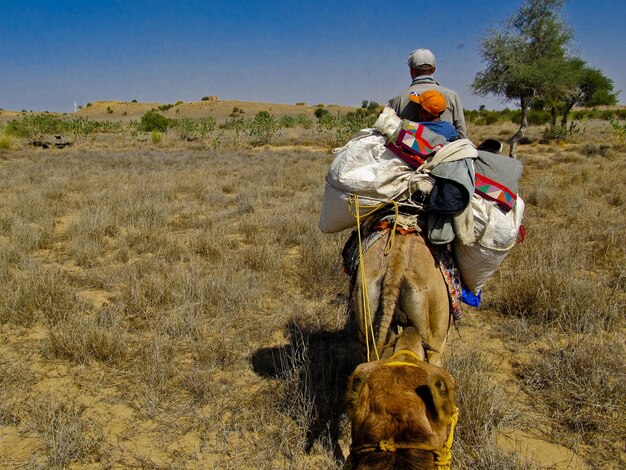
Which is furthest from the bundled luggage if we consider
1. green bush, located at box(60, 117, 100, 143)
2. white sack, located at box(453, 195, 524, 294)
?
green bush, located at box(60, 117, 100, 143)

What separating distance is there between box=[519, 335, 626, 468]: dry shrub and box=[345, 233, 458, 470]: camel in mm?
1458

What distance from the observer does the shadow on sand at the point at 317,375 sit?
3.20 m

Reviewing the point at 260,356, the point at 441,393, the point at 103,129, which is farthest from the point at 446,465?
the point at 103,129

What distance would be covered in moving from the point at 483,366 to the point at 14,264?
629 cm

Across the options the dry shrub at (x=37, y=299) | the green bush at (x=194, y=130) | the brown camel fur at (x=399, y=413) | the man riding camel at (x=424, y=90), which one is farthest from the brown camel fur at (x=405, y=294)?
the green bush at (x=194, y=130)

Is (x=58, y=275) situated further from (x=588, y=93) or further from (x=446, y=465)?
(x=588, y=93)

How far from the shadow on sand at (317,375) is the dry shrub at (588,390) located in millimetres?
1559

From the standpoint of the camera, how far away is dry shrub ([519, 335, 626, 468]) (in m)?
3.04

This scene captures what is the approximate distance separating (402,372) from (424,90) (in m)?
2.55

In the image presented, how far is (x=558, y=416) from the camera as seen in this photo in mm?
3291

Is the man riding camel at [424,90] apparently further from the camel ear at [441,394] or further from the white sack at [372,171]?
the camel ear at [441,394]

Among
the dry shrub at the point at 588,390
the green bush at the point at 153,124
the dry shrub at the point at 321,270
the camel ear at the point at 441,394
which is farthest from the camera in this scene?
the green bush at the point at 153,124

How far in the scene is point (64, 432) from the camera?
300 centimetres

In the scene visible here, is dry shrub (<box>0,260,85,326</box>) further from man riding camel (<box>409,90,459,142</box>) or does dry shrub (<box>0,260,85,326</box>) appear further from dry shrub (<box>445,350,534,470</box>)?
man riding camel (<box>409,90,459,142</box>)
